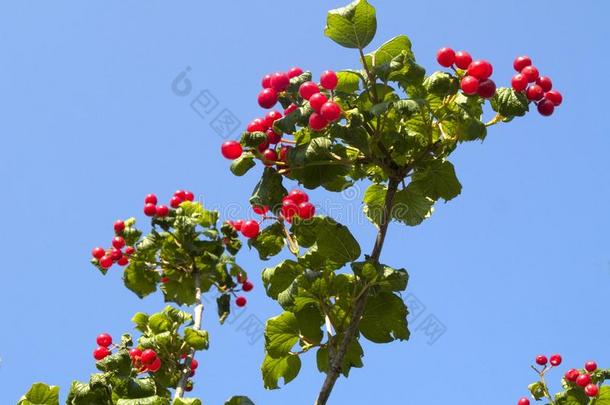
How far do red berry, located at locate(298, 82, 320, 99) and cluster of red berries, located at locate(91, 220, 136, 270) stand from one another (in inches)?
157

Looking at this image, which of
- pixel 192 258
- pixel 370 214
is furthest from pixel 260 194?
pixel 192 258

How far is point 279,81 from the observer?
14.4ft

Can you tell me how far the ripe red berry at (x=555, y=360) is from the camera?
8.24 m

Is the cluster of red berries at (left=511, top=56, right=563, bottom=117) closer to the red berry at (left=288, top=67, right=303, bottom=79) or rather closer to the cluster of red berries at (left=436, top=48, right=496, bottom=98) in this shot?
the cluster of red berries at (left=436, top=48, right=496, bottom=98)

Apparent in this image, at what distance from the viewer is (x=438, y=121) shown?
4352 millimetres

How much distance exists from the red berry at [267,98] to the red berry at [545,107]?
1.72 m

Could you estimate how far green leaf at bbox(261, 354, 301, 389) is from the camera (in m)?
4.67

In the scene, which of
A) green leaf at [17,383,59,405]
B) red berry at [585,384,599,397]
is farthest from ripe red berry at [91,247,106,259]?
red berry at [585,384,599,397]

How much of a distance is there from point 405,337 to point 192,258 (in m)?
3.40

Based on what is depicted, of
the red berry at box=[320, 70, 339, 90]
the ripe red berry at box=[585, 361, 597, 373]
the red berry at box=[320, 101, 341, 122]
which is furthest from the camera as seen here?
the ripe red berry at box=[585, 361, 597, 373]

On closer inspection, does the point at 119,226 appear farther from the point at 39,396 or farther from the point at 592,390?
the point at 592,390

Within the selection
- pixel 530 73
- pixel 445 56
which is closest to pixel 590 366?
pixel 530 73

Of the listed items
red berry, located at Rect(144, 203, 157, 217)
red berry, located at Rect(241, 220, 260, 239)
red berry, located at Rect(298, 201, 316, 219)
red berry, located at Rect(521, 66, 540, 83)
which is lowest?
red berry, located at Rect(298, 201, 316, 219)

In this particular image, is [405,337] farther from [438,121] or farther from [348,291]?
[438,121]
